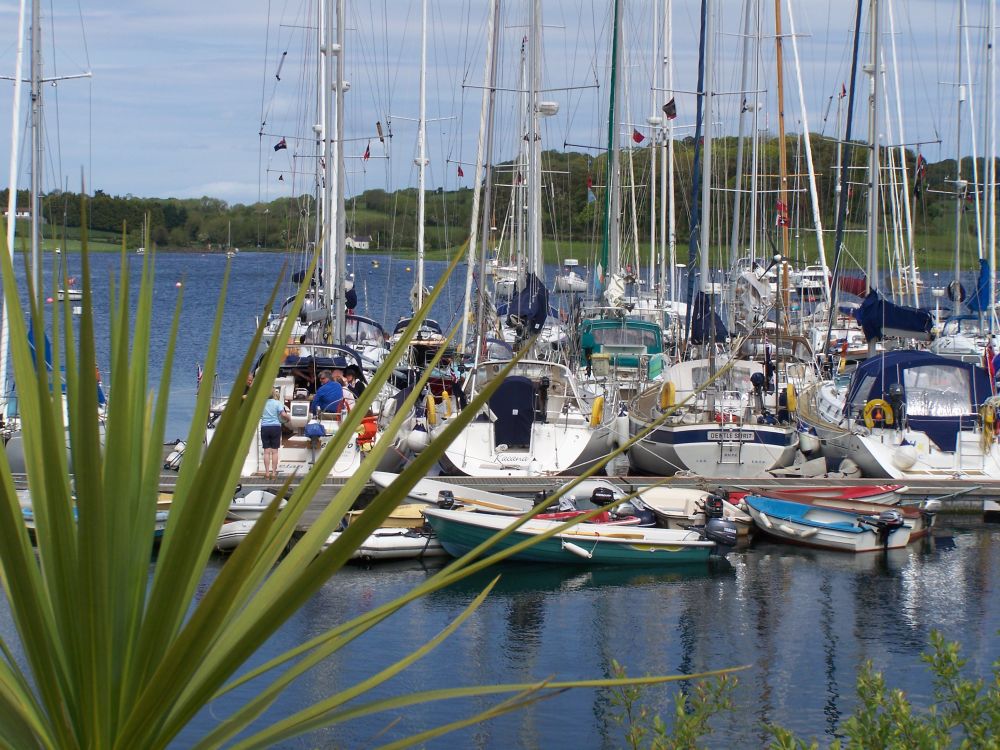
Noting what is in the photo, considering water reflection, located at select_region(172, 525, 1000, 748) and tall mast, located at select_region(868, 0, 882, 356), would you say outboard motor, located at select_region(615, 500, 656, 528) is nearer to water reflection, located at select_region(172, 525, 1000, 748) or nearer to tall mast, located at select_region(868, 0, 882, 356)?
water reflection, located at select_region(172, 525, 1000, 748)

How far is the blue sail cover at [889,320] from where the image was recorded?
25.2 meters

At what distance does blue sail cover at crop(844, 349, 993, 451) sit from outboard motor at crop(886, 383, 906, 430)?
0.18ft

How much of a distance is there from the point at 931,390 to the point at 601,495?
7470mm

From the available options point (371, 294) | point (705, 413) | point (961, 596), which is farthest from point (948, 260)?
point (961, 596)

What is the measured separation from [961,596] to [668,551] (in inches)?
160

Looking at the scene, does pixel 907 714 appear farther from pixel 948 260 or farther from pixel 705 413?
pixel 948 260

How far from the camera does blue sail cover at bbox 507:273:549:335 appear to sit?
1013 inches

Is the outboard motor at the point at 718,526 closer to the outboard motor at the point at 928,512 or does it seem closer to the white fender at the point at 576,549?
the white fender at the point at 576,549

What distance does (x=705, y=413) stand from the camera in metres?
21.9

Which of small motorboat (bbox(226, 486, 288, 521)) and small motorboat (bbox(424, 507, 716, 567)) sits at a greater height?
small motorboat (bbox(226, 486, 288, 521))

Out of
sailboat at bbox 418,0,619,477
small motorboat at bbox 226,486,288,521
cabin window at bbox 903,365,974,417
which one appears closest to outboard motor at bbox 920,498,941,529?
cabin window at bbox 903,365,974,417

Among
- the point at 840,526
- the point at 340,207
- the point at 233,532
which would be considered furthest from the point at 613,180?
the point at 233,532

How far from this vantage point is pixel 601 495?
18672 millimetres

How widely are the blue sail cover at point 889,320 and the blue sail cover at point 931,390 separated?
2492 mm
